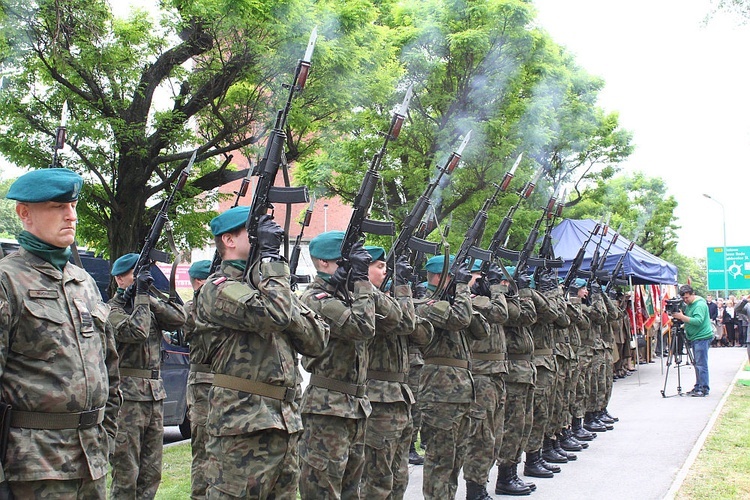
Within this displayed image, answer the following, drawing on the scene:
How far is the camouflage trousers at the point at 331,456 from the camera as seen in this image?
488 cm

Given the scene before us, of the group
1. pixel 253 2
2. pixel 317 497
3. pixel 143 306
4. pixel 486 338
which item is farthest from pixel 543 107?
pixel 317 497

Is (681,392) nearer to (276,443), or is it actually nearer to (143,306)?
(143,306)

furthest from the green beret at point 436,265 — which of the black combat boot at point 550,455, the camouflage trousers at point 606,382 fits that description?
the camouflage trousers at point 606,382

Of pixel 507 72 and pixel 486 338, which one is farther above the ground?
pixel 507 72

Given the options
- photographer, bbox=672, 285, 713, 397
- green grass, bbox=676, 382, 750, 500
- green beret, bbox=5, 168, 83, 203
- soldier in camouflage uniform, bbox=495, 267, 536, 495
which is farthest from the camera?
photographer, bbox=672, 285, 713, 397

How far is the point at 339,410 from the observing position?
16.3ft

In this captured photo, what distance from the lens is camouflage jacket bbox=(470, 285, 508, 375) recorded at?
7.34m

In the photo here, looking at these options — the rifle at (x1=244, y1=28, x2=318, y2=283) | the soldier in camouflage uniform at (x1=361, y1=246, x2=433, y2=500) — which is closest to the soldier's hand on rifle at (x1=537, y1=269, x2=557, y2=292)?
the soldier in camouflage uniform at (x1=361, y1=246, x2=433, y2=500)

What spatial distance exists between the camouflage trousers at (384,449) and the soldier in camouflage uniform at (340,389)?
0.35m

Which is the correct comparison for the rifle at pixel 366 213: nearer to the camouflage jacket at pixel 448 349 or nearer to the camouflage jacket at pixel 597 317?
the camouflage jacket at pixel 448 349

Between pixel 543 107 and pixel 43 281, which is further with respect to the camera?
pixel 543 107

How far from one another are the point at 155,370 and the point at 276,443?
2743mm

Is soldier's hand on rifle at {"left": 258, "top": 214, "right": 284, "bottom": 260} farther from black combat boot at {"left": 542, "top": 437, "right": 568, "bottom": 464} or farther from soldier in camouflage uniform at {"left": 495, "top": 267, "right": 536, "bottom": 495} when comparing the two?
black combat boot at {"left": 542, "top": 437, "right": 568, "bottom": 464}

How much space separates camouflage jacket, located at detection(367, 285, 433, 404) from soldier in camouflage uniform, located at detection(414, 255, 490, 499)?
712mm
